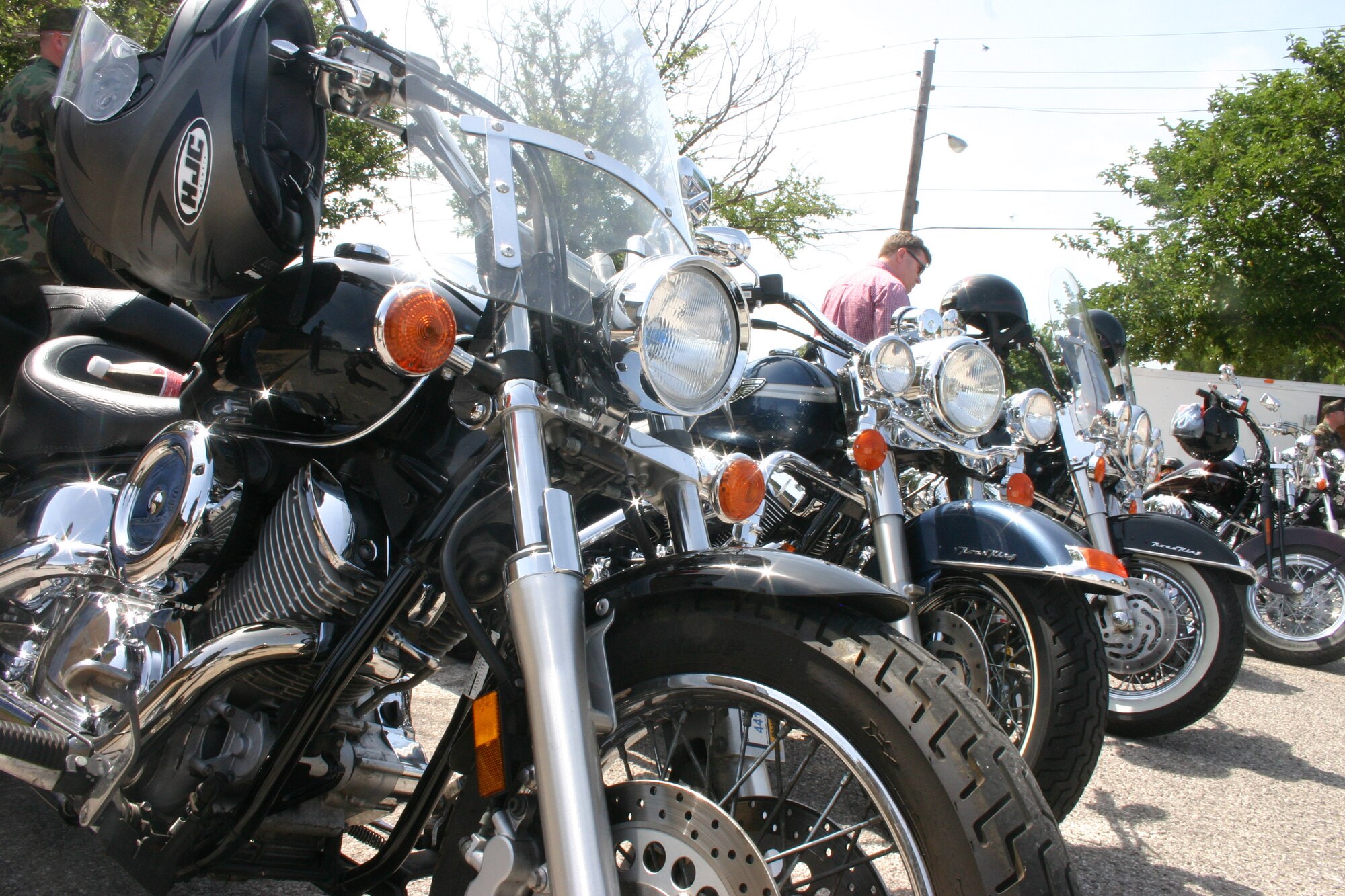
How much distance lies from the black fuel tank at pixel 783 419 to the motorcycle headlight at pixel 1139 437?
5.68 ft

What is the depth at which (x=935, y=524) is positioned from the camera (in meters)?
2.89

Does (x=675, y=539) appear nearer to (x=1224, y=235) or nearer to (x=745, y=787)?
(x=745, y=787)

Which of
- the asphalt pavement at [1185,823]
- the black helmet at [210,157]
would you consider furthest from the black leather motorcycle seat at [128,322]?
the asphalt pavement at [1185,823]

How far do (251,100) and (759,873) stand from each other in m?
1.38

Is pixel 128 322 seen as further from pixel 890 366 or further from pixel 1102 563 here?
pixel 1102 563

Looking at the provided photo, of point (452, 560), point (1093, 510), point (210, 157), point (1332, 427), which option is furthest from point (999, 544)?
point (1332, 427)

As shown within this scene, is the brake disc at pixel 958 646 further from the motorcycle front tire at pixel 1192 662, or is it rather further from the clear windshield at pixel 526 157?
the clear windshield at pixel 526 157

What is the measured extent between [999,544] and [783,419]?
93 cm

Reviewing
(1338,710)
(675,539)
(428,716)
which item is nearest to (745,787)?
(675,539)

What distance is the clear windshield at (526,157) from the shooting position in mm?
1389

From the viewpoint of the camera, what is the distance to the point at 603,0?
1.60m

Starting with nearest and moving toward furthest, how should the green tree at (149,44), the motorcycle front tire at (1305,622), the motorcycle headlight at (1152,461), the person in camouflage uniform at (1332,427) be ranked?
the motorcycle headlight at (1152,461) → the motorcycle front tire at (1305,622) → the green tree at (149,44) → the person in camouflage uniform at (1332,427)

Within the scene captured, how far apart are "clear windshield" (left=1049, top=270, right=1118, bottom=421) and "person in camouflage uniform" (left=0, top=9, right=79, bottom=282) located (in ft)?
13.6

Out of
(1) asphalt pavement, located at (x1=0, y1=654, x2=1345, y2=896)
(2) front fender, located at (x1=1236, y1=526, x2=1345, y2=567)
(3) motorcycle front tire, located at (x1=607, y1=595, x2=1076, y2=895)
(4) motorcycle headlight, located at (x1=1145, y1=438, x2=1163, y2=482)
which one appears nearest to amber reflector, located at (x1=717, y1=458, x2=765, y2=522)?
(3) motorcycle front tire, located at (x1=607, y1=595, x2=1076, y2=895)
